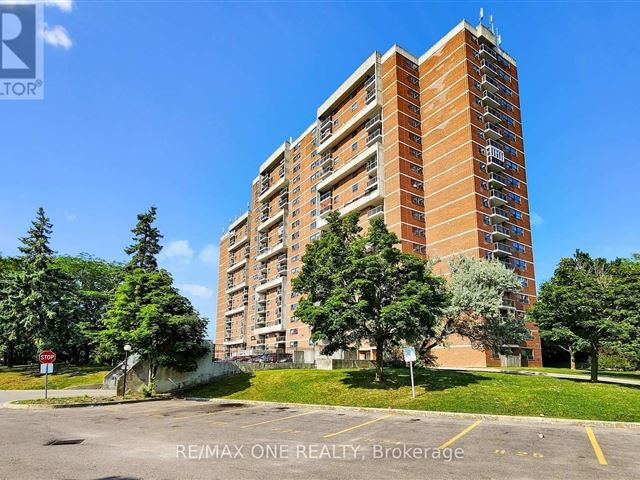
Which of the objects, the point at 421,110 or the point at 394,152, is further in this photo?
the point at 421,110

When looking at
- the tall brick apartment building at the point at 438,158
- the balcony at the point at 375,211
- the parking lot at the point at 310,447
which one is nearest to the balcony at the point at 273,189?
the tall brick apartment building at the point at 438,158

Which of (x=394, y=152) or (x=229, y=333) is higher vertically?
(x=394, y=152)

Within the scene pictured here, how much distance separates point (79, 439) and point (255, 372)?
22.8 meters

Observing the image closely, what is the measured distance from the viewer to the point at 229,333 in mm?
113562

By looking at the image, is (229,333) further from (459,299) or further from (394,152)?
(459,299)

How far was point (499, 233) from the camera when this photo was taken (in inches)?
2206

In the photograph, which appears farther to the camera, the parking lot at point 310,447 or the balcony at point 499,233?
the balcony at point 499,233

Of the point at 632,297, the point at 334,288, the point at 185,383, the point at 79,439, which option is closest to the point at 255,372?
the point at 185,383

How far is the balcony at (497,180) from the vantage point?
57494mm

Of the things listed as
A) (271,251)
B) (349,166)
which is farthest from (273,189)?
(349,166)

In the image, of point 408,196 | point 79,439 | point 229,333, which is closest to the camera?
point 79,439

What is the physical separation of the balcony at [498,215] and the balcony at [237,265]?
213ft

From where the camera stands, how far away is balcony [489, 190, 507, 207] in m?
57.0

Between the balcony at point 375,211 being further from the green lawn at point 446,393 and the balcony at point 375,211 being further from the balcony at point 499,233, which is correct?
the green lawn at point 446,393
